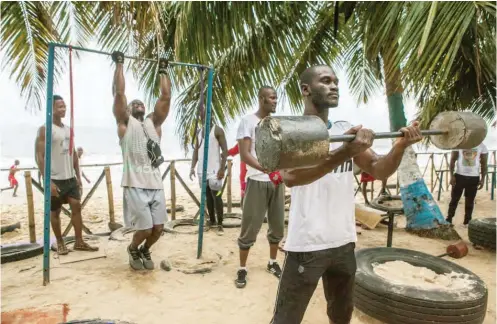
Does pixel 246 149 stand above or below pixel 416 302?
above

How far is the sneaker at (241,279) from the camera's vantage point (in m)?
3.08

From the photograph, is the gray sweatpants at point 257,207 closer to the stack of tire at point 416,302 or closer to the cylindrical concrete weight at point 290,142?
the stack of tire at point 416,302

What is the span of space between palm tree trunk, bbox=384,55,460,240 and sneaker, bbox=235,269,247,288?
2966 millimetres

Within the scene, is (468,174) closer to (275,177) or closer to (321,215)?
(275,177)

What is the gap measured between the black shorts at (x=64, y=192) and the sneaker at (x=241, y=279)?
2082 mm

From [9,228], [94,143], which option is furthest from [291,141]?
[94,143]

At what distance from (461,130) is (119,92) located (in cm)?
260

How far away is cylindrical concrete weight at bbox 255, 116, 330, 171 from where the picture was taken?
124 centimetres

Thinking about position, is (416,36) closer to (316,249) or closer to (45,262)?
(316,249)

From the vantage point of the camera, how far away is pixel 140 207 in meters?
3.24

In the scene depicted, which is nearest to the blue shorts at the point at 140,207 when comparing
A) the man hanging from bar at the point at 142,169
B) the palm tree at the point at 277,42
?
the man hanging from bar at the point at 142,169

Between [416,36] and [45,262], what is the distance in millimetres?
3651

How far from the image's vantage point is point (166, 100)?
11.0 ft

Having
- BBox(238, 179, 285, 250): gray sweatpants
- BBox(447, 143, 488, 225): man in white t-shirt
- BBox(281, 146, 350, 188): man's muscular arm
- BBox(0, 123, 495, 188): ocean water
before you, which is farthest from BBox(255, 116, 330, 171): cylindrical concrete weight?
BBox(0, 123, 495, 188): ocean water
